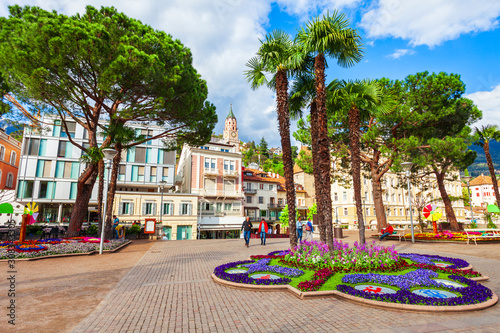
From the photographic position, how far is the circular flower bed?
18.4ft

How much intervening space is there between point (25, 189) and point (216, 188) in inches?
1026

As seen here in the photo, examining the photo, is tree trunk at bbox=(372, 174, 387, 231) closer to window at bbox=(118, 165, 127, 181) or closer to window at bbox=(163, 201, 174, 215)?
window at bbox=(163, 201, 174, 215)

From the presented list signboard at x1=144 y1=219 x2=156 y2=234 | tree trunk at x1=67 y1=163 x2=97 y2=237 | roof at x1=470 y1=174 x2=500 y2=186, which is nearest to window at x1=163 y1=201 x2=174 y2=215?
signboard at x1=144 y1=219 x2=156 y2=234

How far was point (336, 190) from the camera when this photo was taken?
56875 mm

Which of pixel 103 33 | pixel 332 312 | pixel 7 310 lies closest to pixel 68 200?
pixel 103 33

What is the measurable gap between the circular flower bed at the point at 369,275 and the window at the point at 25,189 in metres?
41.4

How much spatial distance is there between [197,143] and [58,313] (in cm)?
1849

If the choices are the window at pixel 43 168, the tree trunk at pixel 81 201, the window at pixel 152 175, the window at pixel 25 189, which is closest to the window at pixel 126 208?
the window at pixel 152 175

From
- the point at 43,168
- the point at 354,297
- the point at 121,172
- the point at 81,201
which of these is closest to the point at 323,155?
the point at 354,297

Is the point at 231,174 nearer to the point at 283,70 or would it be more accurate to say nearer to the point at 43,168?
the point at 43,168

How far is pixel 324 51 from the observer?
10742 mm

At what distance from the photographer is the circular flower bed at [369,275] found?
5613mm

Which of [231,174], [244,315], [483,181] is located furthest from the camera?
[483,181]

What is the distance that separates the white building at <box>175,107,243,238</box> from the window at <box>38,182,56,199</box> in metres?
18.5
